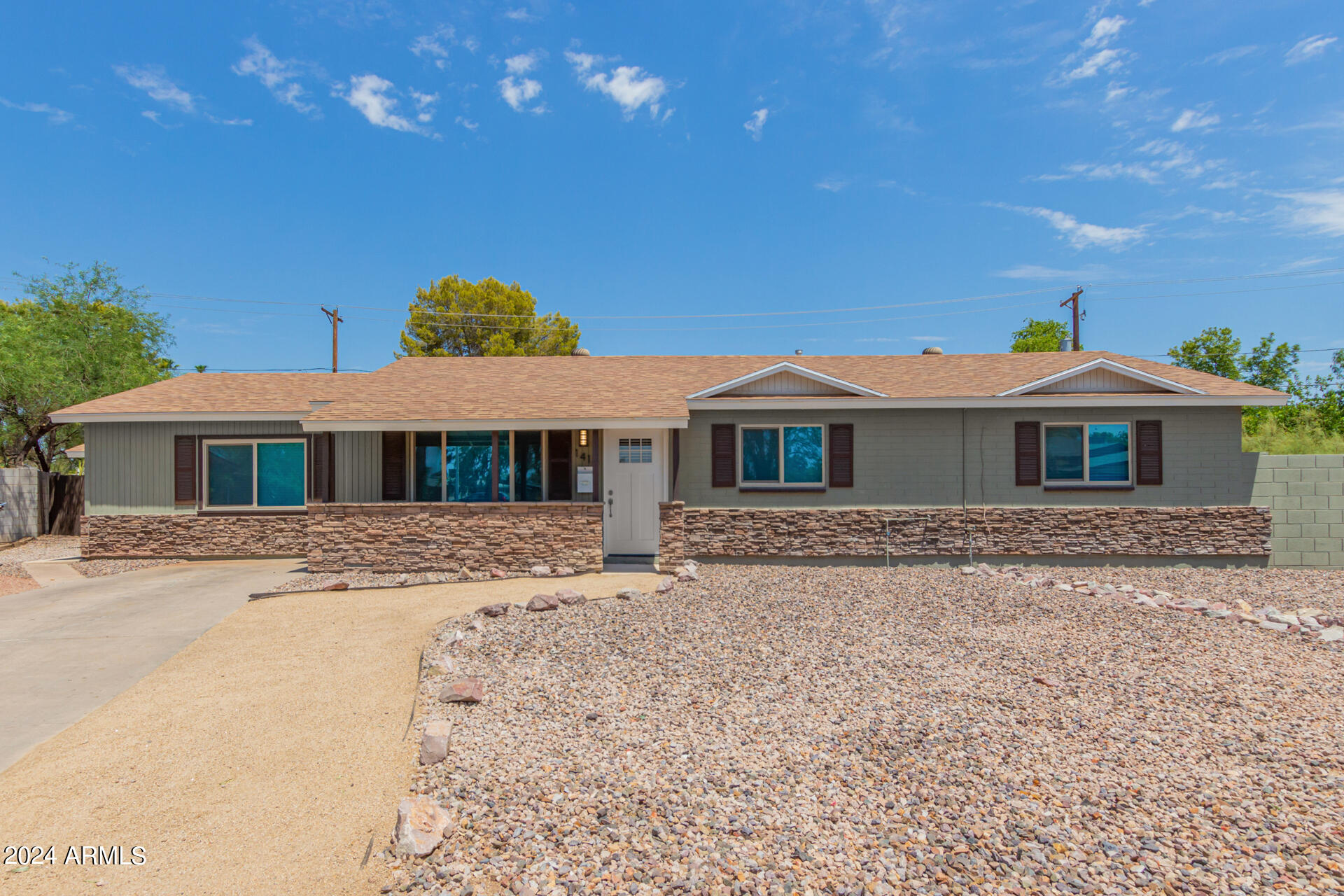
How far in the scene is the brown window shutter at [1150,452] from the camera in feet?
35.8

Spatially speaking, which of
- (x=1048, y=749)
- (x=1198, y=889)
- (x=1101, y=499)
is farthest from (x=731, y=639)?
(x=1101, y=499)

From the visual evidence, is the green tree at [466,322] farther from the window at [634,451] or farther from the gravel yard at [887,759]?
the gravel yard at [887,759]

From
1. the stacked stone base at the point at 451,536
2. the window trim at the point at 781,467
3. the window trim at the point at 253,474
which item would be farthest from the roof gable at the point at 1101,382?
the window trim at the point at 253,474

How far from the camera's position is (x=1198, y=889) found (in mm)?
2701

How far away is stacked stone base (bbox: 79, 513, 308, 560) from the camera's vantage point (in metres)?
11.6

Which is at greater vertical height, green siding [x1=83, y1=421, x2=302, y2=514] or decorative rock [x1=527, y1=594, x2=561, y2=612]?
green siding [x1=83, y1=421, x2=302, y2=514]

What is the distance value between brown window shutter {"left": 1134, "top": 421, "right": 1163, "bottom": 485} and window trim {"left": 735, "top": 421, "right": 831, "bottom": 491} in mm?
5363

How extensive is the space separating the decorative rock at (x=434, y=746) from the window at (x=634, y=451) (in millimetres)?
7491

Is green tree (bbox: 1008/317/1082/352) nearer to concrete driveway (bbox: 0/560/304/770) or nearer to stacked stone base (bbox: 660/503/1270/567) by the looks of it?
stacked stone base (bbox: 660/503/1270/567)

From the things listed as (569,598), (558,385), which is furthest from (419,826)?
(558,385)

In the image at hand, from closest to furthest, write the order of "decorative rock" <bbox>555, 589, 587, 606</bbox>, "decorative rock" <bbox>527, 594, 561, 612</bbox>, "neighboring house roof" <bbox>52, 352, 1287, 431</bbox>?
"decorative rock" <bbox>527, 594, 561, 612</bbox> → "decorative rock" <bbox>555, 589, 587, 606</bbox> → "neighboring house roof" <bbox>52, 352, 1287, 431</bbox>

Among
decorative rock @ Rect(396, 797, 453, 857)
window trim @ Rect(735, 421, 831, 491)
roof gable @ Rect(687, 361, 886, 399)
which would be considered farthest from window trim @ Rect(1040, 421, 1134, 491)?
decorative rock @ Rect(396, 797, 453, 857)

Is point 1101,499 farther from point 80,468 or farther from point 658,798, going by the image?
point 80,468

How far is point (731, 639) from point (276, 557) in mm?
9757
